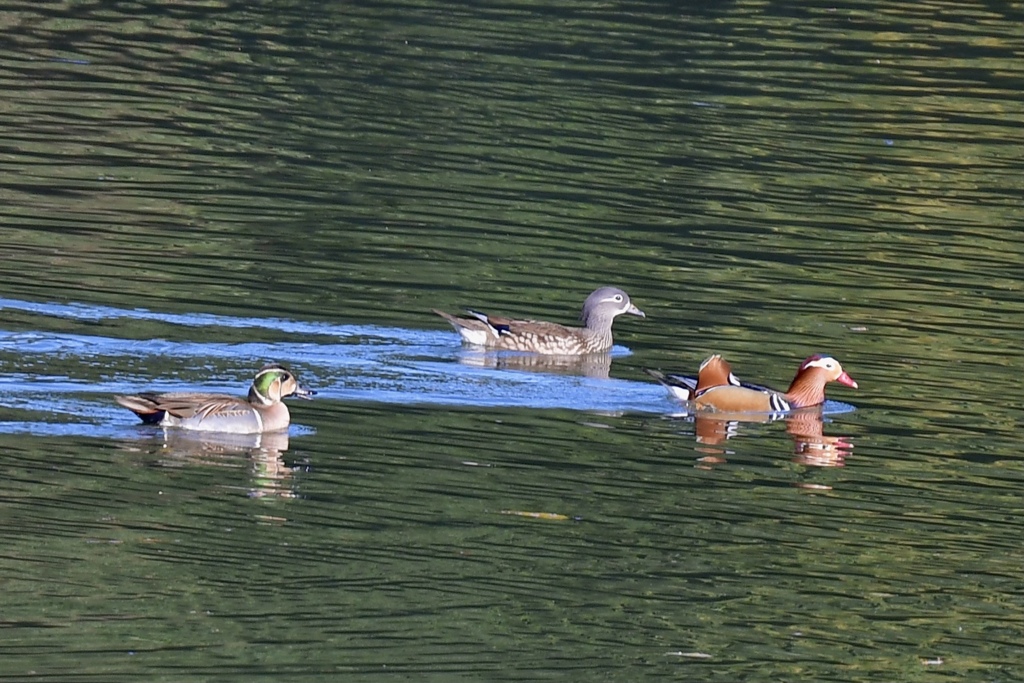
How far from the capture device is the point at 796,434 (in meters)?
15.4

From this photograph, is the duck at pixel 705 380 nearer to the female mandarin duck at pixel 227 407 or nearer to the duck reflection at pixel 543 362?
the duck reflection at pixel 543 362

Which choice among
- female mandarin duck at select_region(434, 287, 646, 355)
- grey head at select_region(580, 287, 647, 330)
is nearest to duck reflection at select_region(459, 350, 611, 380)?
female mandarin duck at select_region(434, 287, 646, 355)

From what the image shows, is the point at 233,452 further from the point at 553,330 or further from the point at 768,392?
the point at 553,330

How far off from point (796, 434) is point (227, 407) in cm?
411

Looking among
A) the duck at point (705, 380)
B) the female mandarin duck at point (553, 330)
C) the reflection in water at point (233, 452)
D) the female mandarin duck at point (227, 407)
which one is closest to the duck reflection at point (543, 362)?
the female mandarin duck at point (553, 330)

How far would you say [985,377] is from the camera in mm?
16953

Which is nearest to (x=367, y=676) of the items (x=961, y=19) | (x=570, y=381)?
(x=570, y=381)

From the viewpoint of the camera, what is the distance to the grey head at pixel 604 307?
59.2 ft

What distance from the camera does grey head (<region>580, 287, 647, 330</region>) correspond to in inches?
710

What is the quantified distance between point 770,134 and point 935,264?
6782mm

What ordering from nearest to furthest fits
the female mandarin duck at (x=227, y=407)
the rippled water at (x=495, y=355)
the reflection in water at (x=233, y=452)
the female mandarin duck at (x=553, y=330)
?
the rippled water at (x=495, y=355)
the reflection in water at (x=233, y=452)
the female mandarin duck at (x=227, y=407)
the female mandarin duck at (x=553, y=330)

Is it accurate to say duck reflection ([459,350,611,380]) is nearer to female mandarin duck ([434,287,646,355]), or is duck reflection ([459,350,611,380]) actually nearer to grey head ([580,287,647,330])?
female mandarin duck ([434,287,646,355])

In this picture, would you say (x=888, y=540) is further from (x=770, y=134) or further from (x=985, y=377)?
(x=770, y=134)

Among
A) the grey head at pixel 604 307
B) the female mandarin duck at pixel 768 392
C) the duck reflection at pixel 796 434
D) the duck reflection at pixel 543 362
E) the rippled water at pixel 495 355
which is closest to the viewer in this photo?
the rippled water at pixel 495 355
